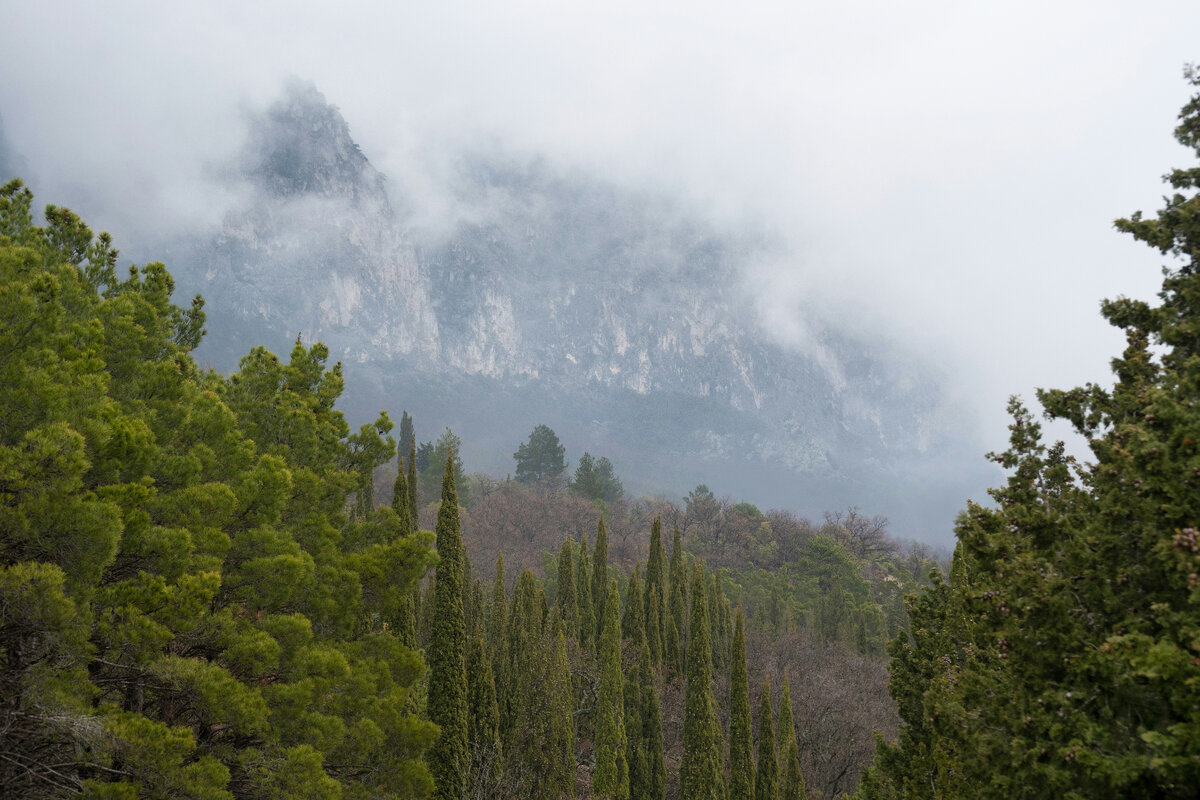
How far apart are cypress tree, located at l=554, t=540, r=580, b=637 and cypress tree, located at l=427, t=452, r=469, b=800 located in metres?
15.0

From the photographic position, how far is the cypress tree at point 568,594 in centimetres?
3133

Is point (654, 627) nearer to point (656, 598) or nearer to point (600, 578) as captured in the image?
point (656, 598)

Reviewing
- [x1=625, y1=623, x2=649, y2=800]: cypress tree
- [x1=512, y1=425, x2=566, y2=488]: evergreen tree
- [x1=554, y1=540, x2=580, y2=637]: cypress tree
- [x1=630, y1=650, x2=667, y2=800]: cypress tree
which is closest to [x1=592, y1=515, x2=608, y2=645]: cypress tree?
[x1=554, y1=540, x2=580, y2=637]: cypress tree

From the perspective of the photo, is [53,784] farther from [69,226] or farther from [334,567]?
[69,226]

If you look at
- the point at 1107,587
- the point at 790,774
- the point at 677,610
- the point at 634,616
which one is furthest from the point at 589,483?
the point at 1107,587

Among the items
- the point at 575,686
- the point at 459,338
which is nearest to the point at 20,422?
the point at 575,686

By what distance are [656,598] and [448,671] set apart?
17.1 meters

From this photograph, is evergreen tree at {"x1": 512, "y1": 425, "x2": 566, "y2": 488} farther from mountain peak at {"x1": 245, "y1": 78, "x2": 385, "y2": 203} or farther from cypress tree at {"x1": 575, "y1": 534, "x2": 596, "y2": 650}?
mountain peak at {"x1": 245, "y1": 78, "x2": 385, "y2": 203}

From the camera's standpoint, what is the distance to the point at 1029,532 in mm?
6902

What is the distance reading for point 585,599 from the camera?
109ft

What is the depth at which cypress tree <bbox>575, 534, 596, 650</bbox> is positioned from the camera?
31.1 m

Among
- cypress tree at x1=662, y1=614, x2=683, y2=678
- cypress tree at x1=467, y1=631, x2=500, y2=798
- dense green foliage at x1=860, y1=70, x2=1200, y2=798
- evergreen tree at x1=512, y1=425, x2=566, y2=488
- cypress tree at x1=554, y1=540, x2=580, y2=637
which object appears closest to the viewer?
dense green foliage at x1=860, y1=70, x2=1200, y2=798

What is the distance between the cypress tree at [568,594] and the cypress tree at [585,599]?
369mm

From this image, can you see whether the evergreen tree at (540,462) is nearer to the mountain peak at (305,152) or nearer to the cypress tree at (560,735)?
the cypress tree at (560,735)
